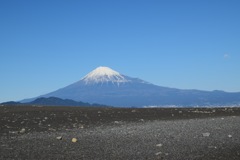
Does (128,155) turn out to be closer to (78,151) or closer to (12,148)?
(78,151)

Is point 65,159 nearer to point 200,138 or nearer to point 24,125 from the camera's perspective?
point 200,138

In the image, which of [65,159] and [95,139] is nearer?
[65,159]

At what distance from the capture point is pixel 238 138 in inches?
621

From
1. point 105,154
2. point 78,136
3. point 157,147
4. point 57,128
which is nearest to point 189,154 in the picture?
point 157,147

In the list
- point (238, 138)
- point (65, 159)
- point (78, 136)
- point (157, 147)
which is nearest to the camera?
point (65, 159)

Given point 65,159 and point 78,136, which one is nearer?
point 65,159

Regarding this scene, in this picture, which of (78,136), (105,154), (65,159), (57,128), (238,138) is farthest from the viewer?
(57,128)

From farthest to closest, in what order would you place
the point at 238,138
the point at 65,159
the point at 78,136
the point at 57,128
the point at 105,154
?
the point at 57,128
the point at 78,136
the point at 238,138
the point at 105,154
the point at 65,159

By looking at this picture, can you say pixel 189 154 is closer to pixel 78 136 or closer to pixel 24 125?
pixel 78 136

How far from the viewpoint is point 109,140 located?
16156mm

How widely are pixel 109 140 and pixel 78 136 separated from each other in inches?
86.6

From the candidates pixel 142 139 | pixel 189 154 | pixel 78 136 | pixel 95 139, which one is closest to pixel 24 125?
pixel 78 136

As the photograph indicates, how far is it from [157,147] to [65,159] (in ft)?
13.0

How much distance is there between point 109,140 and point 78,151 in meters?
2.97
